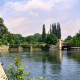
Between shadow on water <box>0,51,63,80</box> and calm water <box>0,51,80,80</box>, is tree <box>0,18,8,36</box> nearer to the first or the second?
shadow on water <box>0,51,63,80</box>


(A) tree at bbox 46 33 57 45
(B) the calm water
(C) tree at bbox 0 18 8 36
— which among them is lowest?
(B) the calm water

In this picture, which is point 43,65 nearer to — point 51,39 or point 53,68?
point 53,68

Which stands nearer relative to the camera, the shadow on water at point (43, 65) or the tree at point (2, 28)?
the shadow on water at point (43, 65)

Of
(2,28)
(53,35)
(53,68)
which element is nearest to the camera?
(53,68)

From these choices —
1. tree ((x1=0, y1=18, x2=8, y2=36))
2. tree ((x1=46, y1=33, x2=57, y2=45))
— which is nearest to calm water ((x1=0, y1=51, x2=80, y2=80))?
tree ((x1=0, y1=18, x2=8, y2=36))

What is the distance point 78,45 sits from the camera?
14925 cm

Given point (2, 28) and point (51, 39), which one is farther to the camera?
point (51, 39)

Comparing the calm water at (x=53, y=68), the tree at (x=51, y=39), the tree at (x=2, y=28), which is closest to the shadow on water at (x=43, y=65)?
the calm water at (x=53, y=68)

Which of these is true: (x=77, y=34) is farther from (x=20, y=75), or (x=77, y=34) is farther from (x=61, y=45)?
(x=20, y=75)

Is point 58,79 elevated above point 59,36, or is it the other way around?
point 59,36

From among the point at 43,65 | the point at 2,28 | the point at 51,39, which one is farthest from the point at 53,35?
the point at 43,65

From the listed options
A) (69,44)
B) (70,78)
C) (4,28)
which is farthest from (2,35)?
(70,78)

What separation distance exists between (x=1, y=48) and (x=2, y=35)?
1748 centimetres

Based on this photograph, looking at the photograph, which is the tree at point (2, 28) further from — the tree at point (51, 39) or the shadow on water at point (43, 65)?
the shadow on water at point (43, 65)
